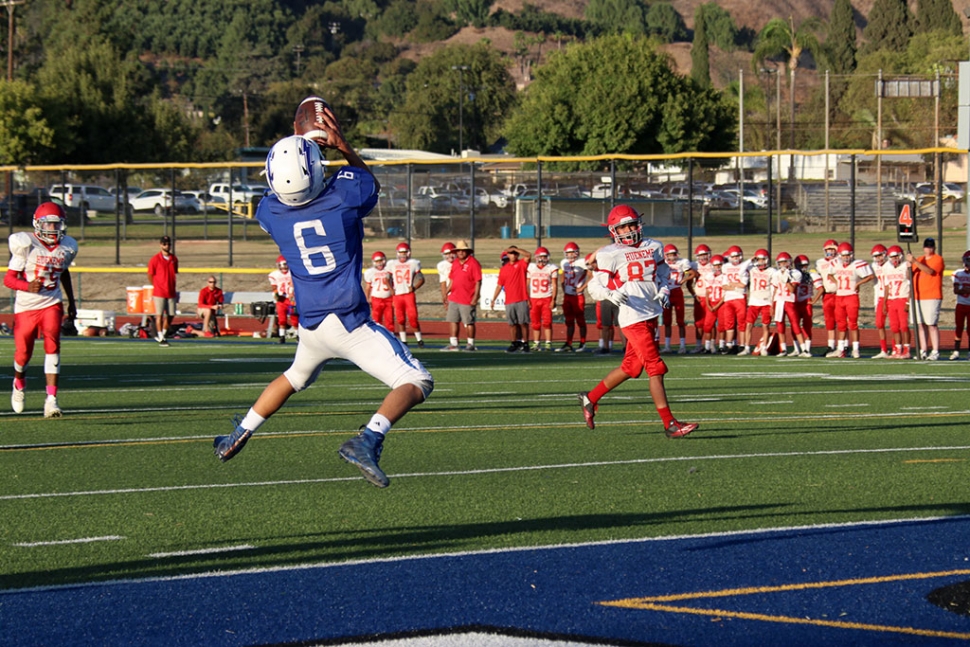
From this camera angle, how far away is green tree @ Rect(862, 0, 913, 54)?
141125 mm

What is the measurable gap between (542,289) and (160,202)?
1344 centimetres

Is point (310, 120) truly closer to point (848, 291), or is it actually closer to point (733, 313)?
point (848, 291)

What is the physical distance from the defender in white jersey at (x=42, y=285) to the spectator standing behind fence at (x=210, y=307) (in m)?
14.1

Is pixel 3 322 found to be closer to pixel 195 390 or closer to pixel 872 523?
pixel 195 390

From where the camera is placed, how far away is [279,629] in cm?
508

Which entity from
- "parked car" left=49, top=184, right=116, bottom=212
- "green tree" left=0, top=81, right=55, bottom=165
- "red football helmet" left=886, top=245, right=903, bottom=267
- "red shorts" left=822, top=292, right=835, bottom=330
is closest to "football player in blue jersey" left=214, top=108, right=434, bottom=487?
"red football helmet" left=886, top=245, right=903, bottom=267

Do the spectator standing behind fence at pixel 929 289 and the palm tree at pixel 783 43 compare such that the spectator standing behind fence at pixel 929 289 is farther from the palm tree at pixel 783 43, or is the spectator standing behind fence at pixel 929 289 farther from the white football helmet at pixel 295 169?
the palm tree at pixel 783 43

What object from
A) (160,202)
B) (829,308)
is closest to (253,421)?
(829,308)

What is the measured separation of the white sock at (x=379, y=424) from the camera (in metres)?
6.19

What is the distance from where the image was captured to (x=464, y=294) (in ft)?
72.3

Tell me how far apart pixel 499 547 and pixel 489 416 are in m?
5.60

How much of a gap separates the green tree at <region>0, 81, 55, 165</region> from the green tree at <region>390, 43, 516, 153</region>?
5849 cm

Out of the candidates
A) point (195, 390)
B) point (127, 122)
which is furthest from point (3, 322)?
point (127, 122)

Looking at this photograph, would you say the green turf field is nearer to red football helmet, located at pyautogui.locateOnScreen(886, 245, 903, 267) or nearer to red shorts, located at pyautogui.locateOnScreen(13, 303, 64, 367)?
red shorts, located at pyautogui.locateOnScreen(13, 303, 64, 367)
